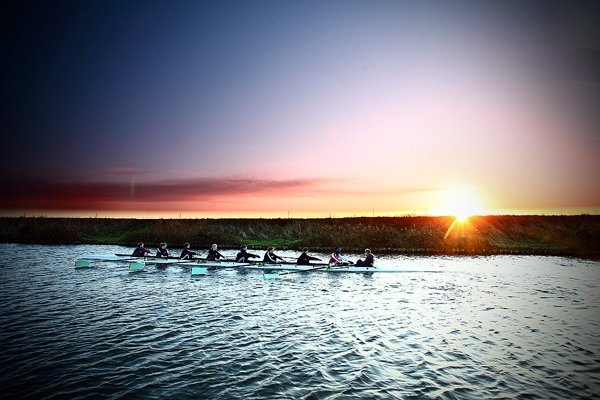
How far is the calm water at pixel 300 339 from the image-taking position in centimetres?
906

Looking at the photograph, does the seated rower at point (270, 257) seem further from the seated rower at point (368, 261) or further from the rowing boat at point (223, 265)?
the seated rower at point (368, 261)

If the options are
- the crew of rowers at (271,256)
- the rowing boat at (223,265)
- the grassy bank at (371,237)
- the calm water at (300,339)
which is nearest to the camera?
the calm water at (300,339)

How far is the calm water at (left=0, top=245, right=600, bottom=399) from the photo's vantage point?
906 centimetres

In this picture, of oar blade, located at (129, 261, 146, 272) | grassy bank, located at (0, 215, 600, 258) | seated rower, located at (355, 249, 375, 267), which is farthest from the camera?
grassy bank, located at (0, 215, 600, 258)

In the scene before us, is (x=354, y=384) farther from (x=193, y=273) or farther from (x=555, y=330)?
(x=193, y=273)

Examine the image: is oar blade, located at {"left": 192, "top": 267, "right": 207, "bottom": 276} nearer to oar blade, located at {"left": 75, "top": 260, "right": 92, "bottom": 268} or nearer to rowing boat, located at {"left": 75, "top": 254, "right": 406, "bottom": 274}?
rowing boat, located at {"left": 75, "top": 254, "right": 406, "bottom": 274}

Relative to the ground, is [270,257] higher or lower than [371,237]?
lower

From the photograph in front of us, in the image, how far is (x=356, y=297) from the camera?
776 inches

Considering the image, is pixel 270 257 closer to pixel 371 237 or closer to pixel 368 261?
pixel 368 261

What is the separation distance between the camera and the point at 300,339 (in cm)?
1263

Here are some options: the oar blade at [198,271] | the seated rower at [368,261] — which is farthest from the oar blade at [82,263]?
the seated rower at [368,261]

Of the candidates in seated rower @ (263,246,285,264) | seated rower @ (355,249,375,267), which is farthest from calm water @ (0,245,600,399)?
seated rower @ (263,246,285,264)

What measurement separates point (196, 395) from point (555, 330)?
14.3 meters

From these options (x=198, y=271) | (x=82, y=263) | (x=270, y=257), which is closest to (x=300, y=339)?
(x=270, y=257)
